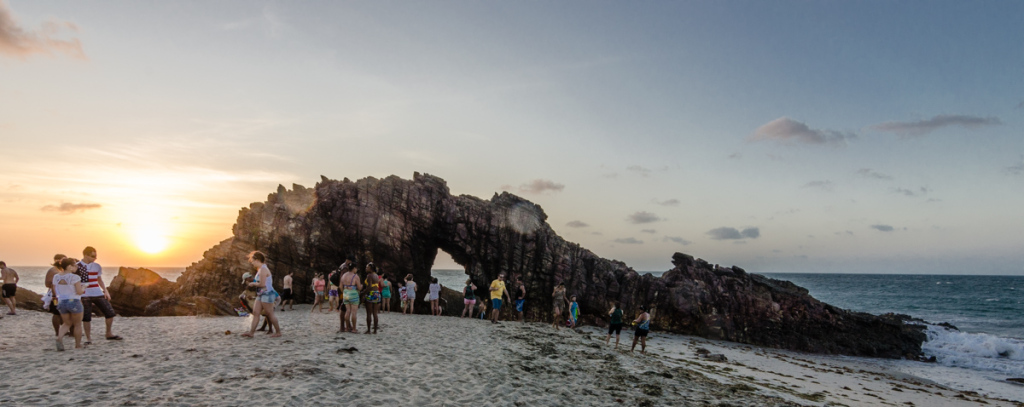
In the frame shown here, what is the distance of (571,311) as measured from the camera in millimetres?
24891

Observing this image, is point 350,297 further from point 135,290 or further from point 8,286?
point 135,290

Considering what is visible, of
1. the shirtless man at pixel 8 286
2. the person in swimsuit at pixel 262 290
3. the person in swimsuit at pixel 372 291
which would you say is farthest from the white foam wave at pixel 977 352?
the shirtless man at pixel 8 286

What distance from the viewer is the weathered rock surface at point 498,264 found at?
33.6 meters

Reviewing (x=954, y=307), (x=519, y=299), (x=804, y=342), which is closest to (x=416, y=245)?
(x=519, y=299)

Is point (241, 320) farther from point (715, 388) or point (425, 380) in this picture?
point (715, 388)

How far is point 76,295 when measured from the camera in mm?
11523

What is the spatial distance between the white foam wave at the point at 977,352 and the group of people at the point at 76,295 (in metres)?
42.0

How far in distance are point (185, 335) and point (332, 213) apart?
20.7m

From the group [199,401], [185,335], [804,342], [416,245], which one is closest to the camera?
[199,401]

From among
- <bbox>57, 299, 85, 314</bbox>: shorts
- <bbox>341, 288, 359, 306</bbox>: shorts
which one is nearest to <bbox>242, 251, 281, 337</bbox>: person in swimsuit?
<bbox>341, 288, 359, 306</bbox>: shorts

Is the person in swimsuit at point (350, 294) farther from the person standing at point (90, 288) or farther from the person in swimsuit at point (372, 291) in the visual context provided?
the person standing at point (90, 288)

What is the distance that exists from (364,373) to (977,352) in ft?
139

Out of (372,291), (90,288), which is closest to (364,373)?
(372,291)

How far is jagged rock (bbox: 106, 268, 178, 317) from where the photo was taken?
3294 cm
